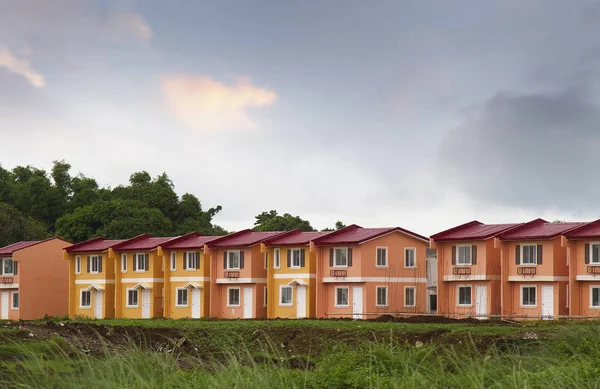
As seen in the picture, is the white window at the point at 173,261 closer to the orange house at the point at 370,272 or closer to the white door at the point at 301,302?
the white door at the point at 301,302

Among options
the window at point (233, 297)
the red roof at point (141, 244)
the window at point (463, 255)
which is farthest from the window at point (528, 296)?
the red roof at point (141, 244)

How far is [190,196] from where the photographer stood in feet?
330

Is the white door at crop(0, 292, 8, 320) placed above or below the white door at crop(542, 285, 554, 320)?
below

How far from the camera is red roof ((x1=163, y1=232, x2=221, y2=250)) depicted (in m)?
69.1

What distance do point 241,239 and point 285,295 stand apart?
5.63 m

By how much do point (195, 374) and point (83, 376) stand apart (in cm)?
246

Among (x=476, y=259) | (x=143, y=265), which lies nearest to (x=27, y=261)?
(x=143, y=265)

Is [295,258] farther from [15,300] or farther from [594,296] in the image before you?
[15,300]

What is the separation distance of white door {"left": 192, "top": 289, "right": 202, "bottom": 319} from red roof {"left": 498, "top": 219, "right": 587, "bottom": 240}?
874 inches

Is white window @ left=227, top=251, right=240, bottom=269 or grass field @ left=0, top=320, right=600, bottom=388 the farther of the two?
white window @ left=227, top=251, right=240, bottom=269

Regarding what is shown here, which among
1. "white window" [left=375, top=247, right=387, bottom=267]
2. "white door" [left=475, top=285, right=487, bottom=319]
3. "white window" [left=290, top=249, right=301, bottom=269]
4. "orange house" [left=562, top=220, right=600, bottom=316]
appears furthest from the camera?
"white window" [left=290, top=249, right=301, bottom=269]

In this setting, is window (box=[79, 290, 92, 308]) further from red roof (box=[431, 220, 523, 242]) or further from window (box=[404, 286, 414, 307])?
red roof (box=[431, 220, 523, 242])

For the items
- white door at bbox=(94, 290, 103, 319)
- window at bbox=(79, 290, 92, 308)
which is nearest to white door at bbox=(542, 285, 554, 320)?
white door at bbox=(94, 290, 103, 319)

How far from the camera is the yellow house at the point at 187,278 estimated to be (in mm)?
68625
